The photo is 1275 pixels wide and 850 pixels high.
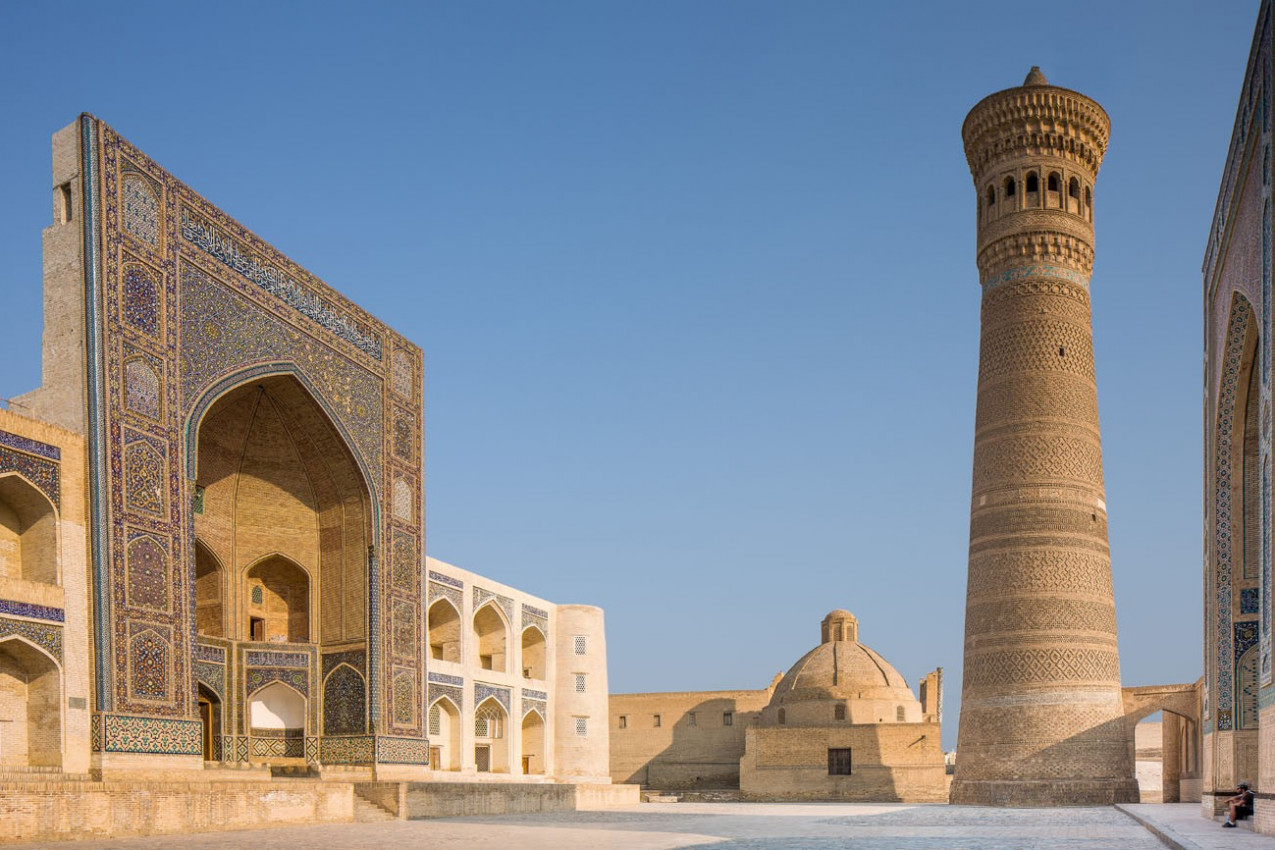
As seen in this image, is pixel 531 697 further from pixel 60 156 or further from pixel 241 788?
pixel 60 156

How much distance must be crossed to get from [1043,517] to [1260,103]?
11349 mm

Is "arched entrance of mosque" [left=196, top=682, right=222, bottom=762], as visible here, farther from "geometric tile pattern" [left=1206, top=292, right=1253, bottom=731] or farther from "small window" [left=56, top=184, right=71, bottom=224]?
"geometric tile pattern" [left=1206, top=292, right=1253, bottom=731]

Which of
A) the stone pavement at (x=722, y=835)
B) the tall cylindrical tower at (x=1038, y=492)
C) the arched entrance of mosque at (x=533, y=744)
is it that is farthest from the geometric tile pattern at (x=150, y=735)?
the tall cylindrical tower at (x=1038, y=492)

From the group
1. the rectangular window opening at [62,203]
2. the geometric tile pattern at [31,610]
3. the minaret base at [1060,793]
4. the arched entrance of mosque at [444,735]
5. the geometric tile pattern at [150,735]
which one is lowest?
the minaret base at [1060,793]

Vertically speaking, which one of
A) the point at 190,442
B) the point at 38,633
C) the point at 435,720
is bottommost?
the point at 435,720

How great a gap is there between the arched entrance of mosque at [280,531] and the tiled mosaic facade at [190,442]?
0.20 m

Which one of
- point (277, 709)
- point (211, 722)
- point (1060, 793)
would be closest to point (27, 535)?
point (211, 722)

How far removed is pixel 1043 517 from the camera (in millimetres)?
20453

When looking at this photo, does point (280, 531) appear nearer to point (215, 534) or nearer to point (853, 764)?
point (215, 534)

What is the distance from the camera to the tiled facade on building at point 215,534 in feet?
34.1

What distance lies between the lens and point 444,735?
66.9 feet

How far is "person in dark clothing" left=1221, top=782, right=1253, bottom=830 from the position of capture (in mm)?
10944

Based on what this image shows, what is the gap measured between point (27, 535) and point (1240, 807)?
1042 centimetres

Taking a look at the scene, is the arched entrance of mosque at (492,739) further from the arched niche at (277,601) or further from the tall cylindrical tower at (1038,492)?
the tall cylindrical tower at (1038,492)
